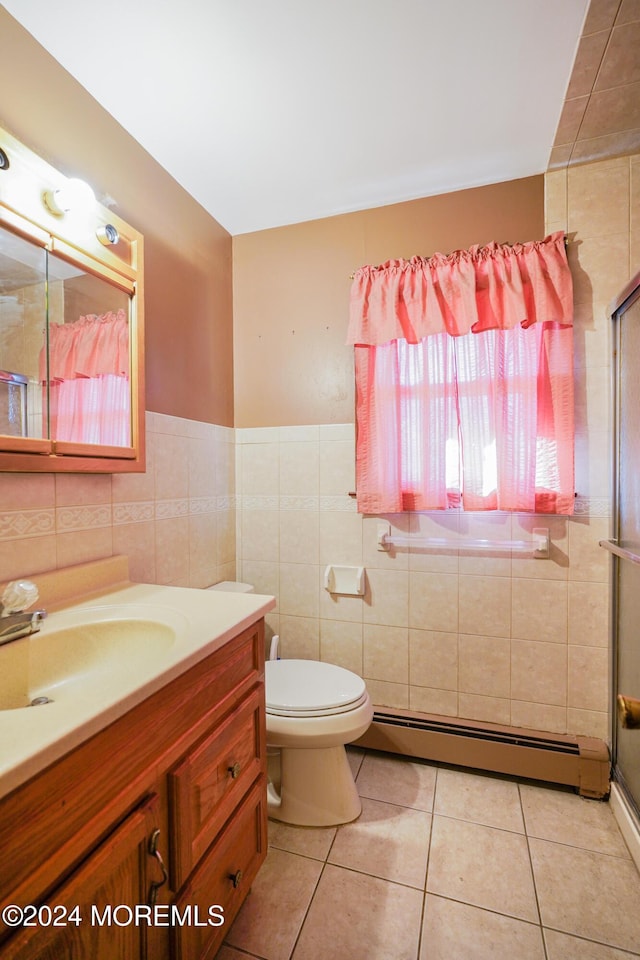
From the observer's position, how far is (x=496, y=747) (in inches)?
69.1

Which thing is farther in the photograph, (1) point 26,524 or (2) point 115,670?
(1) point 26,524

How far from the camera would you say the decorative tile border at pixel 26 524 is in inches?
42.9

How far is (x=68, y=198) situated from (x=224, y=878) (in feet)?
5.56

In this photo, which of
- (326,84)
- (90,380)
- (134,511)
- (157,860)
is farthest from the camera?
(134,511)

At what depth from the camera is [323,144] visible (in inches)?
63.4

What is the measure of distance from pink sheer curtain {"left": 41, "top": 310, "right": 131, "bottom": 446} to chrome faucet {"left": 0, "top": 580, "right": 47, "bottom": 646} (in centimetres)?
38

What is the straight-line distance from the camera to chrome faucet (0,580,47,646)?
934 millimetres

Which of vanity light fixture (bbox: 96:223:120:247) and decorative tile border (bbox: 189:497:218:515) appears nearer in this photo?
vanity light fixture (bbox: 96:223:120:247)

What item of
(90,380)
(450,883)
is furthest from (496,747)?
(90,380)

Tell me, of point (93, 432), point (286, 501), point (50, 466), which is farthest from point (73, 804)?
point (286, 501)

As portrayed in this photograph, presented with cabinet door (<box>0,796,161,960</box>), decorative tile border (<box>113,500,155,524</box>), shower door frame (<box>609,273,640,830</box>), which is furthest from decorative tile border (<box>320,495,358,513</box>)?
cabinet door (<box>0,796,161,960</box>)

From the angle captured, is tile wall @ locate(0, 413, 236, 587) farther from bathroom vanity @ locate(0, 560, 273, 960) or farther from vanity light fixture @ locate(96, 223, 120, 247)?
vanity light fixture @ locate(96, 223, 120, 247)

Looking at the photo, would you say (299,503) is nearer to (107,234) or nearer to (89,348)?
(89,348)

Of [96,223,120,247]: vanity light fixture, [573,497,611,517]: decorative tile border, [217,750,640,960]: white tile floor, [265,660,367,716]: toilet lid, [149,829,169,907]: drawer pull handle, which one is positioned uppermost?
[96,223,120,247]: vanity light fixture
